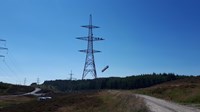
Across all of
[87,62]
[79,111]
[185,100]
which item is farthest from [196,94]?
[87,62]

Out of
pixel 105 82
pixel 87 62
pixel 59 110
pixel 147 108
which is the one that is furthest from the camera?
pixel 105 82

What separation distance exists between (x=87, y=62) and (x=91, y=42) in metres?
6.69

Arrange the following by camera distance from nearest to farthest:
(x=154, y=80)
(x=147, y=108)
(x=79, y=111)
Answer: (x=147, y=108)
(x=79, y=111)
(x=154, y=80)

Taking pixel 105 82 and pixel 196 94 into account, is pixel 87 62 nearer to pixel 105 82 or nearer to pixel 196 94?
pixel 196 94

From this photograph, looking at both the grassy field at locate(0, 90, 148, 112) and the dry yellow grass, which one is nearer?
the dry yellow grass

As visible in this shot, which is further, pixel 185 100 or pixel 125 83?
pixel 125 83

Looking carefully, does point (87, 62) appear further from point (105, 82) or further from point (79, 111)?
point (105, 82)

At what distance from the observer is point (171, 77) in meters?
160

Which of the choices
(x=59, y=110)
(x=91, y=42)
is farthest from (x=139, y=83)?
(x=59, y=110)

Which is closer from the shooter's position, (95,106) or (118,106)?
(118,106)

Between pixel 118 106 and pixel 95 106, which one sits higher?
pixel 95 106

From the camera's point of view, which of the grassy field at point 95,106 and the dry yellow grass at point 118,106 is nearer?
the dry yellow grass at point 118,106

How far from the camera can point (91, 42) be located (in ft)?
308

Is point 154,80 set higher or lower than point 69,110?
higher
